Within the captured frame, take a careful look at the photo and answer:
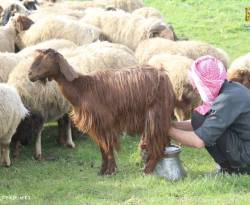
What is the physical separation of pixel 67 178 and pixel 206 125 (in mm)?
1863

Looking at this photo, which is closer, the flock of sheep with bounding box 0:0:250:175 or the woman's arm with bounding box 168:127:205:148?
the woman's arm with bounding box 168:127:205:148

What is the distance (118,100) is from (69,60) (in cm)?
268

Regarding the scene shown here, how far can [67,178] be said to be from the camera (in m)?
6.79

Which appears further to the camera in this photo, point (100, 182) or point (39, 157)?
point (39, 157)

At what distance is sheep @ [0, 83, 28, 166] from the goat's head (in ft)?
3.12

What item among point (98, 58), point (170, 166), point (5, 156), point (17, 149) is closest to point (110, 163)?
point (170, 166)

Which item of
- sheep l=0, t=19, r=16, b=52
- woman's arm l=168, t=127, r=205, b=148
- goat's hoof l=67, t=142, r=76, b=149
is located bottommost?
goat's hoof l=67, t=142, r=76, b=149

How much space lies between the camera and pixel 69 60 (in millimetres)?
8875

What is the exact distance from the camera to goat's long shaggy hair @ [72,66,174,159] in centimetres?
634

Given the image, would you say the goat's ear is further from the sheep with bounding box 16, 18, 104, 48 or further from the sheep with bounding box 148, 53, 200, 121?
the sheep with bounding box 16, 18, 104, 48

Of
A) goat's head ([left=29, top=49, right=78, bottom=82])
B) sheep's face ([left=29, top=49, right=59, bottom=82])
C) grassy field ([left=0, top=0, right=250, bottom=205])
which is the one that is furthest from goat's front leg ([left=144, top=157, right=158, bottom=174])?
sheep's face ([left=29, top=49, right=59, bottom=82])

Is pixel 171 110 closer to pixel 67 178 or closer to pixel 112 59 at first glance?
pixel 67 178

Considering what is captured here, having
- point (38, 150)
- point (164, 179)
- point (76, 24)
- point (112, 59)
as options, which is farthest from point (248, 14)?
point (164, 179)

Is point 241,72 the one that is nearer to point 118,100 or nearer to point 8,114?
point 118,100
